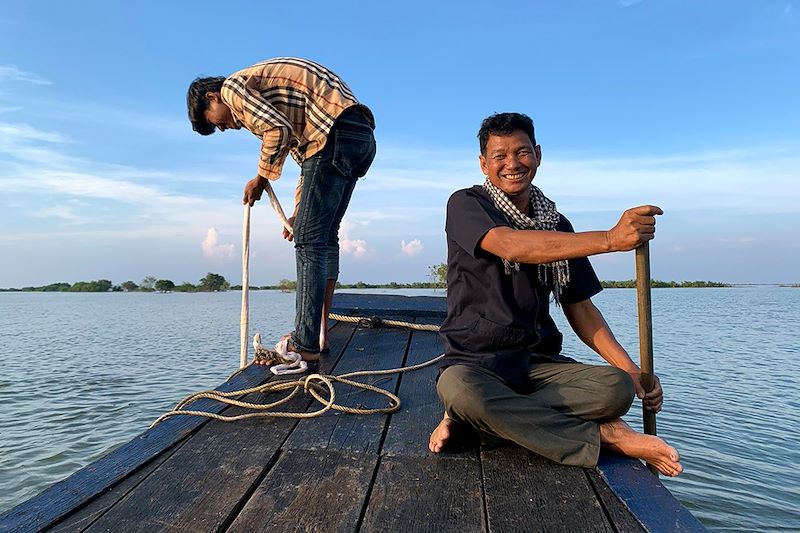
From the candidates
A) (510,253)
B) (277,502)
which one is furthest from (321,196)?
(277,502)

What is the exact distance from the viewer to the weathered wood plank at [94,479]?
140 centimetres

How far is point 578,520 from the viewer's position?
1417 mm

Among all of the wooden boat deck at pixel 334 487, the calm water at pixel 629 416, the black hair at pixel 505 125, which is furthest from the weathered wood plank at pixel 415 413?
the calm water at pixel 629 416

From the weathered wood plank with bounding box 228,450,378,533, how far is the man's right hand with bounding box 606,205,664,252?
108 centimetres

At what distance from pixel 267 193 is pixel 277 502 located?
2.41m

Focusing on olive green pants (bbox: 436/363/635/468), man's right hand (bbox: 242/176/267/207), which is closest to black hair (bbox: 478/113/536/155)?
olive green pants (bbox: 436/363/635/468)

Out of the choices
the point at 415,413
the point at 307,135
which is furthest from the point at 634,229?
the point at 307,135

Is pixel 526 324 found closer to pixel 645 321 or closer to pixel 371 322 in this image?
pixel 645 321

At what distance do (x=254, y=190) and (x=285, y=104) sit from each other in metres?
0.61

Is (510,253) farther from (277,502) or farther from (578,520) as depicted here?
(277,502)

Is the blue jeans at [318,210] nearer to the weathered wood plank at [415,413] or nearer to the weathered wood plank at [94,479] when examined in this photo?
the weathered wood plank at [415,413]

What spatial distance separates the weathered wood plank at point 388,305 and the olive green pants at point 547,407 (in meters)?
2.76

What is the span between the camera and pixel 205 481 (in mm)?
1654

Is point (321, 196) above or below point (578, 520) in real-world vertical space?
above
